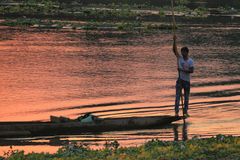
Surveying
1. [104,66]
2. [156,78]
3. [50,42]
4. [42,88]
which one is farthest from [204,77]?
[50,42]

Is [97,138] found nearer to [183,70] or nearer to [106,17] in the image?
[183,70]

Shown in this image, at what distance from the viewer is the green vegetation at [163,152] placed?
43.9 ft

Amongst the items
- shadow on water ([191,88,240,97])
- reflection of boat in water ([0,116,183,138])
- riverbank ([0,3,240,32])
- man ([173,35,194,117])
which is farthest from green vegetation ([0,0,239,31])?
reflection of boat in water ([0,116,183,138])

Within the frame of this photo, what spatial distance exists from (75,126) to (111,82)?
1218 centimetres

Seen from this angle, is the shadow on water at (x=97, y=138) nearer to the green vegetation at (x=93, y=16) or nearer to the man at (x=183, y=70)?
the man at (x=183, y=70)

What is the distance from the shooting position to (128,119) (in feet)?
63.7

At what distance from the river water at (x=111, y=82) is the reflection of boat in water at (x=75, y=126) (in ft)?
A: 1.07

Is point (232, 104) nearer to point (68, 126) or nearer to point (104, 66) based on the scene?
point (68, 126)

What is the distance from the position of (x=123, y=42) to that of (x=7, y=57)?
15848 millimetres

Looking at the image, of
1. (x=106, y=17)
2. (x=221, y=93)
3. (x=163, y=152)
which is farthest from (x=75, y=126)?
(x=106, y=17)

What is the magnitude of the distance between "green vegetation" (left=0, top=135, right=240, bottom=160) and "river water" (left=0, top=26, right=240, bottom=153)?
8.47 ft

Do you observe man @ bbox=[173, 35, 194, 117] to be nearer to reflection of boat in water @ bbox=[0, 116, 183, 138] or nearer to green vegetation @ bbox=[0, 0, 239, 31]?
reflection of boat in water @ bbox=[0, 116, 183, 138]

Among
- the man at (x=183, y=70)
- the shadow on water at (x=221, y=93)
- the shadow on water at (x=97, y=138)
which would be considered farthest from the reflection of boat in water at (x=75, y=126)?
the shadow on water at (x=221, y=93)

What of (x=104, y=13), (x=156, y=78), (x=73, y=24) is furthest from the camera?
(x=104, y=13)
